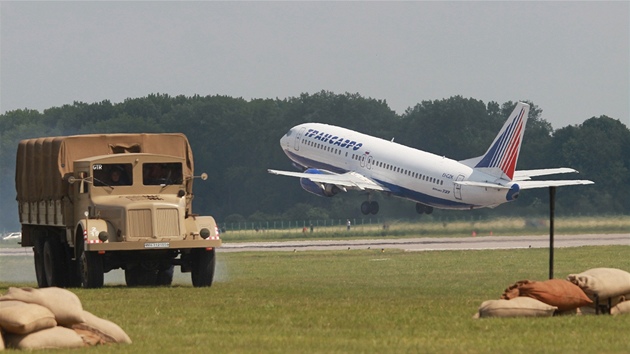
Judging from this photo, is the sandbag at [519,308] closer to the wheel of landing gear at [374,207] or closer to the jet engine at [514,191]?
the jet engine at [514,191]

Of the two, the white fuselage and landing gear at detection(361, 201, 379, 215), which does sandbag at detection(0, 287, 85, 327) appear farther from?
landing gear at detection(361, 201, 379, 215)

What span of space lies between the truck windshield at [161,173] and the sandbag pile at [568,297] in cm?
1201

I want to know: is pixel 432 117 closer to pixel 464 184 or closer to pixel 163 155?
pixel 464 184

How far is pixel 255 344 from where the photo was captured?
19672 mm

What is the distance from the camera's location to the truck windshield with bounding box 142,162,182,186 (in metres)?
33.5

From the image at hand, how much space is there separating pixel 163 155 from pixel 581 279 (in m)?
13.3

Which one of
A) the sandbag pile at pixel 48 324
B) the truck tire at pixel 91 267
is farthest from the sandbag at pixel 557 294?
the truck tire at pixel 91 267

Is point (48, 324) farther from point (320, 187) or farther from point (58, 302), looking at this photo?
point (320, 187)

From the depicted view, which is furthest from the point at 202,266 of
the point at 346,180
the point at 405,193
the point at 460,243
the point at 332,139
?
the point at 332,139

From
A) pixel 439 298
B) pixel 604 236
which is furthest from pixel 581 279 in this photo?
pixel 604 236

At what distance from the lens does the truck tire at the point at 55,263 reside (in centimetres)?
3472

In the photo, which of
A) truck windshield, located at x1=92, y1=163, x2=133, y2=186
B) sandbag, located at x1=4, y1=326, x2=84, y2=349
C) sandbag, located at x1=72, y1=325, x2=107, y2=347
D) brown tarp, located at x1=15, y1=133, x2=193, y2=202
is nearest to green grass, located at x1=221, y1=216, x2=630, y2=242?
brown tarp, located at x1=15, y1=133, x2=193, y2=202

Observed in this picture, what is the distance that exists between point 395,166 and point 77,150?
54.2 meters

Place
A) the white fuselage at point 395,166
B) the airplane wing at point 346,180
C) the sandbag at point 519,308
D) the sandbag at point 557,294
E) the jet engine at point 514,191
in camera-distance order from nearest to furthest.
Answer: the sandbag at point 519,308, the sandbag at point 557,294, the jet engine at point 514,191, the white fuselage at point 395,166, the airplane wing at point 346,180
